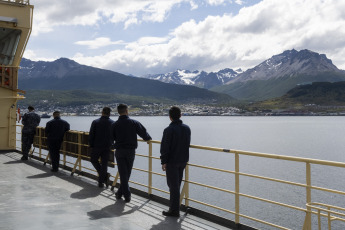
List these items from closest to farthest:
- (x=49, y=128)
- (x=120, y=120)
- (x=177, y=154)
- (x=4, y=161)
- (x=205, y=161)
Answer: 1. (x=177, y=154)
2. (x=120, y=120)
3. (x=49, y=128)
4. (x=4, y=161)
5. (x=205, y=161)

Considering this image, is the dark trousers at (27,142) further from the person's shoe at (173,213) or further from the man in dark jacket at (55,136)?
the person's shoe at (173,213)

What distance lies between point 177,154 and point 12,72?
14267 millimetres

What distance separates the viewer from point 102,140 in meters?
9.70

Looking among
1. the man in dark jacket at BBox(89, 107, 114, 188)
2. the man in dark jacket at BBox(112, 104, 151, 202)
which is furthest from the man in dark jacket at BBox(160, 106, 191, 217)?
the man in dark jacket at BBox(89, 107, 114, 188)

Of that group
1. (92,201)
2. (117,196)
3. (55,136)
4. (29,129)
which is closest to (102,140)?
(117,196)

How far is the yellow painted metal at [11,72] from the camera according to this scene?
17406 millimetres

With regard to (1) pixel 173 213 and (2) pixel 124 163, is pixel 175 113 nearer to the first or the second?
(1) pixel 173 213

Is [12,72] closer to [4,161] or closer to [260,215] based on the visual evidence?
[4,161]

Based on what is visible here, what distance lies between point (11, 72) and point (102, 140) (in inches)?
427

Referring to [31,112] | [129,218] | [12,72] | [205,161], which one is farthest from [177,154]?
[205,161]

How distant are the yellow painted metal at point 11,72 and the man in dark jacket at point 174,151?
1333 centimetres

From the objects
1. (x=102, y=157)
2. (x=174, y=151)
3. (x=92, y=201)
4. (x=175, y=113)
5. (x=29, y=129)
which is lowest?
(x=92, y=201)

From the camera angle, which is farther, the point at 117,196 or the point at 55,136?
the point at 55,136

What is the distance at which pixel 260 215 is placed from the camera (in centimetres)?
2488
